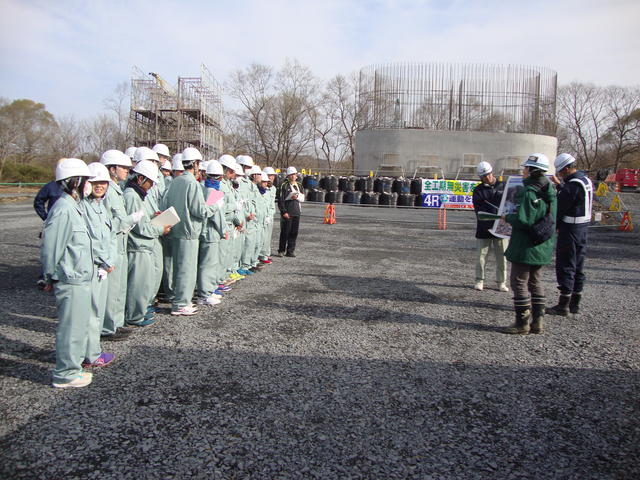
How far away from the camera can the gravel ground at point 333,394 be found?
2848 millimetres

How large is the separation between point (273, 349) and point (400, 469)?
2.19 meters

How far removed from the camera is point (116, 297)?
4902mm

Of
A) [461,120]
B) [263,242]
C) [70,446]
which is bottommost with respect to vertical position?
[70,446]

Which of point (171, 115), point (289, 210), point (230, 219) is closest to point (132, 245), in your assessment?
point (230, 219)

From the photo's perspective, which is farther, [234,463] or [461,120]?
[461,120]

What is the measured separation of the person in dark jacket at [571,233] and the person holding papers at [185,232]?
192 inches

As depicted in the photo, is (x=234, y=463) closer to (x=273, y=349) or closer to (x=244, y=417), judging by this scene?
(x=244, y=417)

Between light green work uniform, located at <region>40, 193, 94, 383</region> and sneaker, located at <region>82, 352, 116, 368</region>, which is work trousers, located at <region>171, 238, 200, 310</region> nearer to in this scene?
sneaker, located at <region>82, 352, 116, 368</region>

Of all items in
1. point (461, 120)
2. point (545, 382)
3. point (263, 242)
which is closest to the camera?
point (545, 382)

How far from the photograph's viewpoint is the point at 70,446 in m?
2.93

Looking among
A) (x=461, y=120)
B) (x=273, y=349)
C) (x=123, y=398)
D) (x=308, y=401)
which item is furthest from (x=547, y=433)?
(x=461, y=120)

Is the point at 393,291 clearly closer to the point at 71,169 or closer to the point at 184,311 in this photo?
the point at 184,311

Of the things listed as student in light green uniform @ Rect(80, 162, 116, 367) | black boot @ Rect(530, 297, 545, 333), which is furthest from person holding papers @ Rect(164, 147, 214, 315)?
black boot @ Rect(530, 297, 545, 333)

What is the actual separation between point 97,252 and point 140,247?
134 cm
